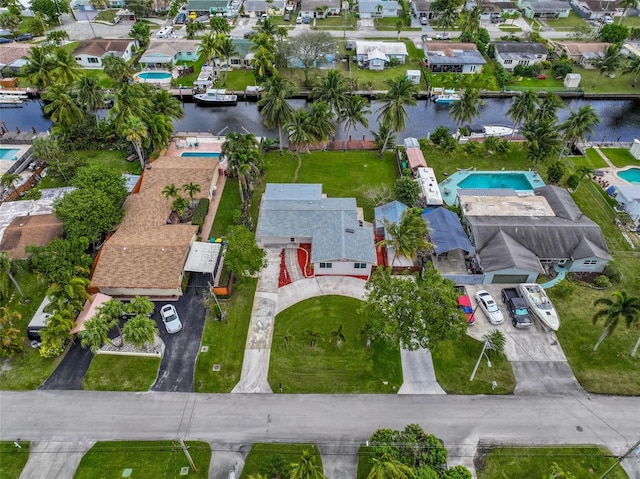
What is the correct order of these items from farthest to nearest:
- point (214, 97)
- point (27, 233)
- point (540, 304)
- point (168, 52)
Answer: point (168, 52) → point (214, 97) → point (27, 233) → point (540, 304)

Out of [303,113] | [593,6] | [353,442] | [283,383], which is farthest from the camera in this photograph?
[593,6]

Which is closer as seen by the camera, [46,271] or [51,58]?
[46,271]

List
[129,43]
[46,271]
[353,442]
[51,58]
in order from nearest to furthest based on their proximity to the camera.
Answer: [353,442] → [46,271] → [51,58] → [129,43]

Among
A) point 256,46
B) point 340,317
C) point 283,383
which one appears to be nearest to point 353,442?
point 283,383

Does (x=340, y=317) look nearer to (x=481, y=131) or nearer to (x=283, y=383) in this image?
(x=283, y=383)

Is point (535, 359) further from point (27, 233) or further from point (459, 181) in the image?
point (27, 233)

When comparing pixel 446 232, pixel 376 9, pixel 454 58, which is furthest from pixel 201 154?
pixel 376 9

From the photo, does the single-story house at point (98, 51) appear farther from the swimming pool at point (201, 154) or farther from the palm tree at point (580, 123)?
the palm tree at point (580, 123)

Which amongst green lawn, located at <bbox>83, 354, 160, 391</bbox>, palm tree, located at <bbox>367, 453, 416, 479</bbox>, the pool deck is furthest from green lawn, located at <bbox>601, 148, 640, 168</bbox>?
green lawn, located at <bbox>83, 354, 160, 391</bbox>

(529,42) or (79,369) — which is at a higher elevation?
(529,42)
